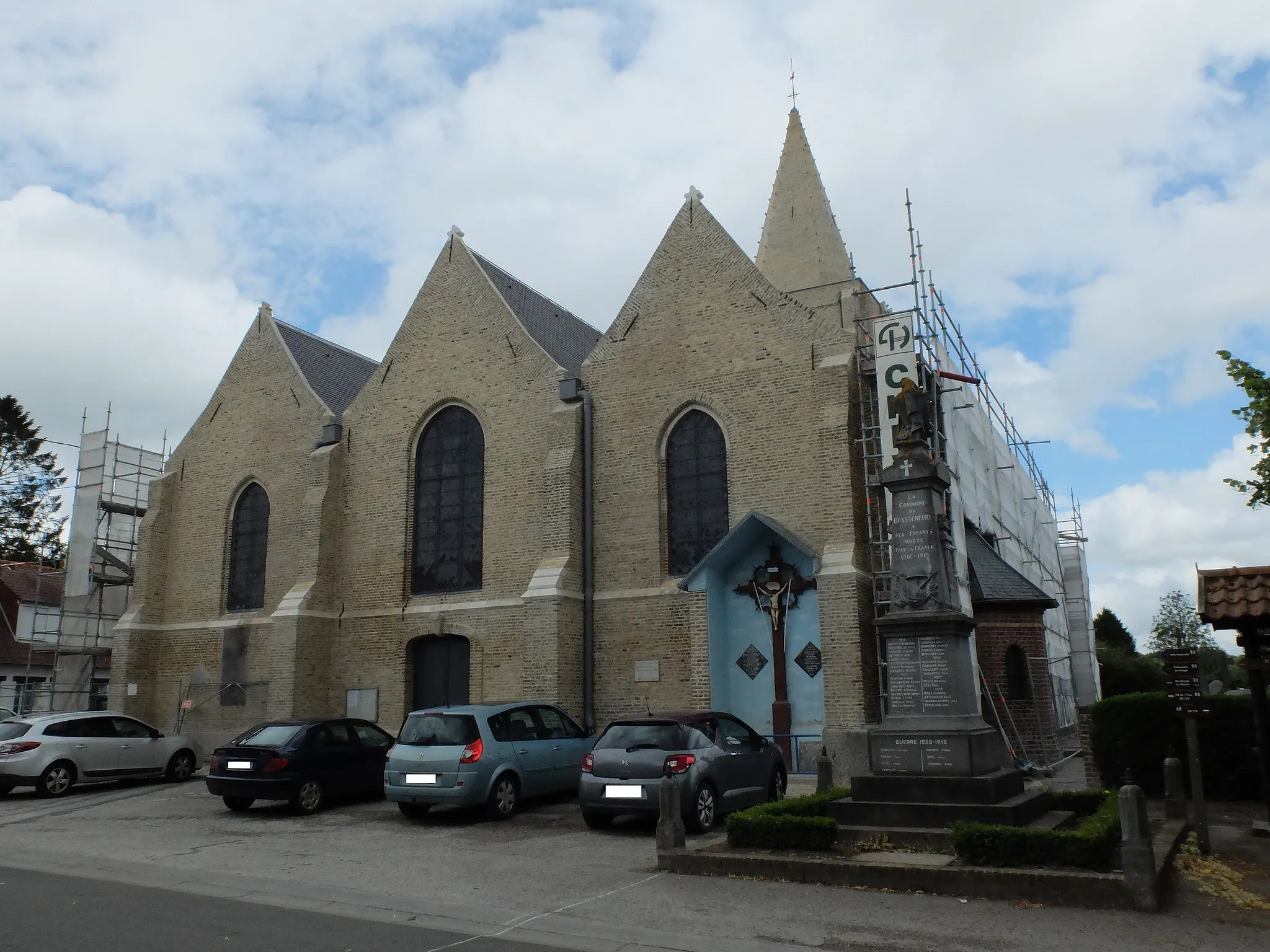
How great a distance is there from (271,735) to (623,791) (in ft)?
19.0

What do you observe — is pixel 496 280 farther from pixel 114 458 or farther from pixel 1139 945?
pixel 1139 945

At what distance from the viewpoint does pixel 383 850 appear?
34.9ft

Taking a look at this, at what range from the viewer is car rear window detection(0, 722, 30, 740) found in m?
15.8

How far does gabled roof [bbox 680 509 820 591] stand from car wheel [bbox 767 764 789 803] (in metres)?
4.41

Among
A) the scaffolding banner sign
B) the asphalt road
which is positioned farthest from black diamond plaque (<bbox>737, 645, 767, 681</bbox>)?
the asphalt road

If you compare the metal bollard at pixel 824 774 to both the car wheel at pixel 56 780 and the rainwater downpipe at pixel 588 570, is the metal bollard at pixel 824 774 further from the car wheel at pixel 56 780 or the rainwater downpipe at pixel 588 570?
the car wheel at pixel 56 780

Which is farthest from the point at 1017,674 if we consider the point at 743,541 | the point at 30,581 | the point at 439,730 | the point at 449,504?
the point at 30,581

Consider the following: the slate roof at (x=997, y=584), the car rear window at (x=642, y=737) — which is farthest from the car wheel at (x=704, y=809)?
the slate roof at (x=997, y=584)

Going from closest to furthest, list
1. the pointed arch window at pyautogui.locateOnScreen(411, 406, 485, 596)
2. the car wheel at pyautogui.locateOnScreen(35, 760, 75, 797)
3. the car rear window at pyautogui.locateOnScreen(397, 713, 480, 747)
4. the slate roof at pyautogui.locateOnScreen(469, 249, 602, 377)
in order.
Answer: the car rear window at pyautogui.locateOnScreen(397, 713, 480, 747)
the car wheel at pyautogui.locateOnScreen(35, 760, 75, 797)
the pointed arch window at pyautogui.locateOnScreen(411, 406, 485, 596)
the slate roof at pyautogui.locateOnScreen(469, 249, 602, 377)

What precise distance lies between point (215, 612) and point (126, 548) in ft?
17.4

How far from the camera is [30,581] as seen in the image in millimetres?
36469

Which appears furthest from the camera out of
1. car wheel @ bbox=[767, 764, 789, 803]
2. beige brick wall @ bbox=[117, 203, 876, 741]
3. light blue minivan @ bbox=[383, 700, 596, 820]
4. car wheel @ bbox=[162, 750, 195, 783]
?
car wheel @ bbox=[162, 750, 195, 783]

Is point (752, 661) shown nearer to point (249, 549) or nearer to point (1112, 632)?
point (249, 549)

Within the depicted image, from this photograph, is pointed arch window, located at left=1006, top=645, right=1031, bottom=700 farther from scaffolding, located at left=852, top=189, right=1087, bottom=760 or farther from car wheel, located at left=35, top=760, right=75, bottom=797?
car wheel, located at left=35, top=760, right=75, bottom=797
